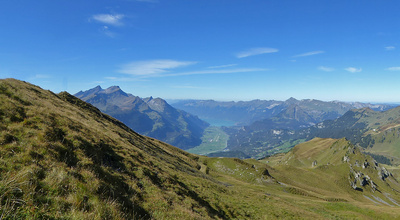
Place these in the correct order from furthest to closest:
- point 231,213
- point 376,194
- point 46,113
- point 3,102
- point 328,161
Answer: point 328,161, point 376,194, point 231,213, point 46,113, point 3,102

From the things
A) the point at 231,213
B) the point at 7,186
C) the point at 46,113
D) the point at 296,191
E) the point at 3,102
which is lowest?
the point at 296,191

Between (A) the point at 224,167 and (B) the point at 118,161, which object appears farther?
(A) the point at 224,167

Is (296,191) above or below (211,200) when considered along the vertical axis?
below

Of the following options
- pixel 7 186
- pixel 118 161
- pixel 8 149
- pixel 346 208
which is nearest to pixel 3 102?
pixel 8 149

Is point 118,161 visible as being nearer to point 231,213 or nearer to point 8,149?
point 8,149

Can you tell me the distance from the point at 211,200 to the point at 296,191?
64.5 m

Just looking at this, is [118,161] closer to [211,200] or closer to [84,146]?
[84,146]

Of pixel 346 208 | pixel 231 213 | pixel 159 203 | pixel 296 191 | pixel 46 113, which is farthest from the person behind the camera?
pixel 296 191

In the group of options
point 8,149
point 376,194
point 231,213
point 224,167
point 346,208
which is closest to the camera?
point 8,149

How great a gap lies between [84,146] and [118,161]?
3.95m

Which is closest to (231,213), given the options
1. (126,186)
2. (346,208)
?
(126,186)

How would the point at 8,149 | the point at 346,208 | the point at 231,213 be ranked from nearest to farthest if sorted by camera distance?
the point at 8,149 → the point at 231,213 → the point at 346,208

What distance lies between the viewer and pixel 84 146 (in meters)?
17.1

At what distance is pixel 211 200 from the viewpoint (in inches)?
921
